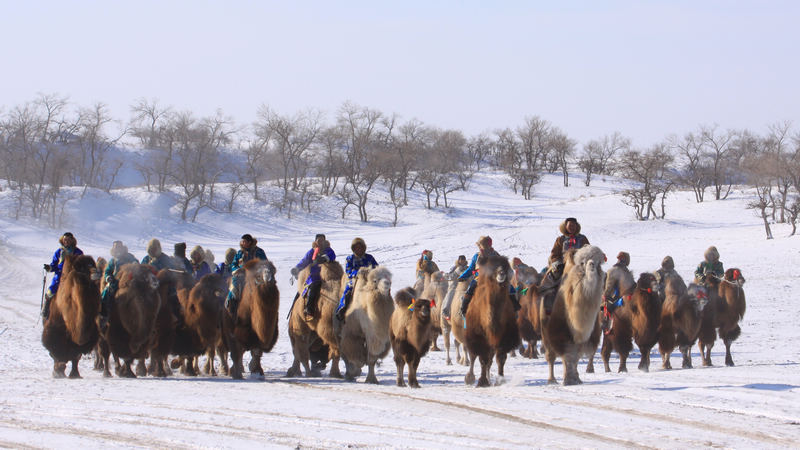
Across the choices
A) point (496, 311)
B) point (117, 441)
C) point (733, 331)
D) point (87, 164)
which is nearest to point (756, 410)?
point (496, 311)

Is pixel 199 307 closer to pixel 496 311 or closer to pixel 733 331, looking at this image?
pixel 496 311

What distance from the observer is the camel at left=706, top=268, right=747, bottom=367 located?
17.2 metres

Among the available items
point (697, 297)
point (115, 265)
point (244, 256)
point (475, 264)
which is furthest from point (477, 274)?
point (115, 265)

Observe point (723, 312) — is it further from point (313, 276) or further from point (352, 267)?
point (313, 276)

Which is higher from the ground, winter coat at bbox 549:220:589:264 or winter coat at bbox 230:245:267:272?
winter coat at bbox 549:220:589:264

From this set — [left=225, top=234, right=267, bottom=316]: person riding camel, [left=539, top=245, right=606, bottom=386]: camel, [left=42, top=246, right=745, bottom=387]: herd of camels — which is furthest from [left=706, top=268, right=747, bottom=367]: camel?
[left=225, top=234, right=267, bottom=316]: person riding camel

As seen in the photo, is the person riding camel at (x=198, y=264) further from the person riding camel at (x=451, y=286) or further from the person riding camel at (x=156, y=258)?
the person riding camel at (x=451, y=286)

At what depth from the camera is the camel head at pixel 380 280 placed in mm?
12383

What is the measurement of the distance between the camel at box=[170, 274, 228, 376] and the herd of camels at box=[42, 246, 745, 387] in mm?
17

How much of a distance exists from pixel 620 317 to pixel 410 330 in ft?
16.6

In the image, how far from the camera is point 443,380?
14.0 meters

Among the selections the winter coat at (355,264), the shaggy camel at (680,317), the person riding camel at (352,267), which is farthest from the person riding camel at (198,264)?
the shaggy camel at (680,317)

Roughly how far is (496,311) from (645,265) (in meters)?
28.9

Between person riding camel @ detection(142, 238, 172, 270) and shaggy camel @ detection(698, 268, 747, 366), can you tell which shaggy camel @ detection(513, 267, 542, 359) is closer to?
shaggy camel @ detection(698, 268, 747, 366)
